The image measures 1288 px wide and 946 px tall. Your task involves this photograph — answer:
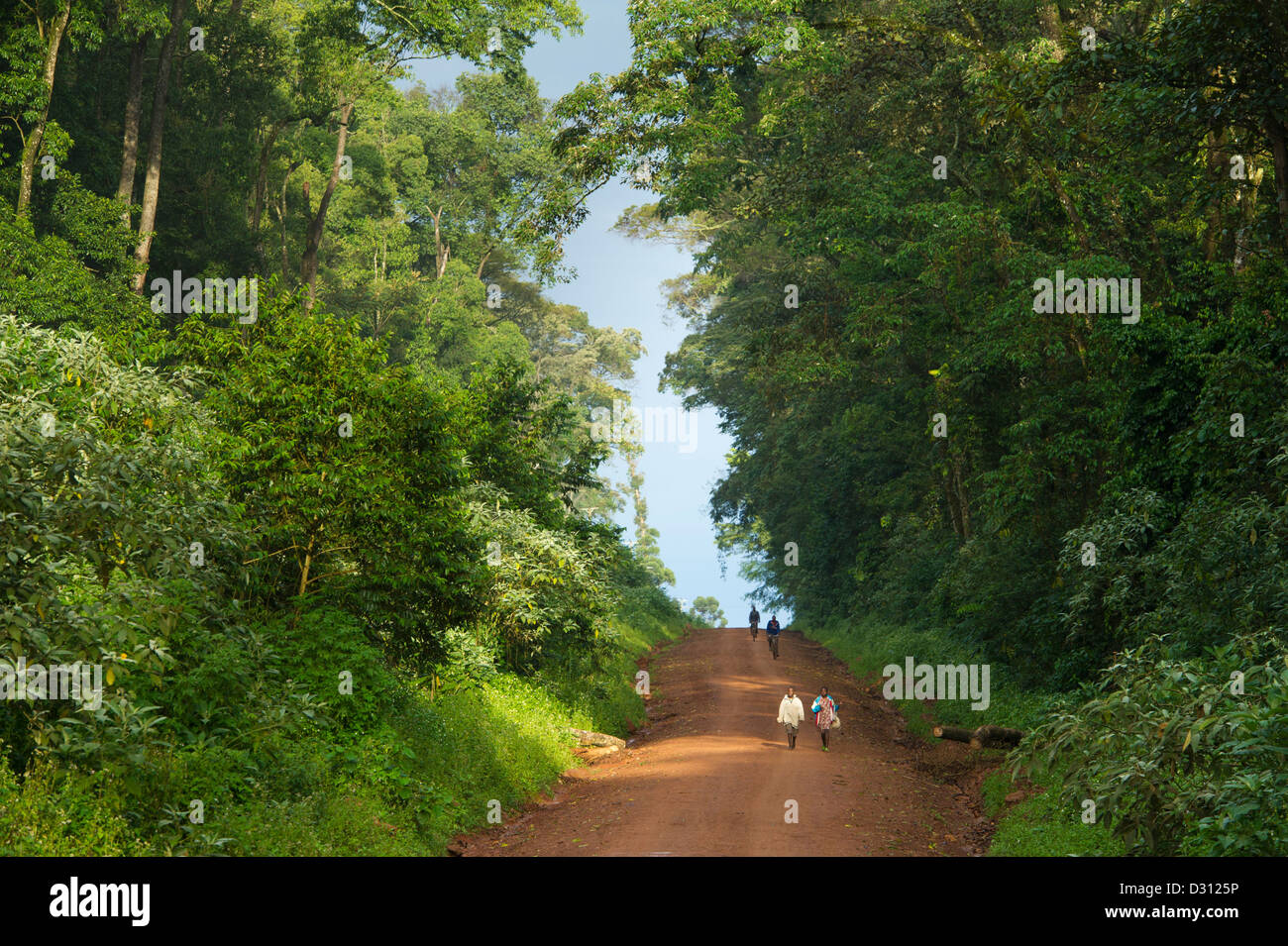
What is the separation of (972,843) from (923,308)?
16.1 meters

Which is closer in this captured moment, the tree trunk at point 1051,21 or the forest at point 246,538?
the forest at point 246,538

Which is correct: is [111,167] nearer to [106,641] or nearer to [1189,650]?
[106,641]

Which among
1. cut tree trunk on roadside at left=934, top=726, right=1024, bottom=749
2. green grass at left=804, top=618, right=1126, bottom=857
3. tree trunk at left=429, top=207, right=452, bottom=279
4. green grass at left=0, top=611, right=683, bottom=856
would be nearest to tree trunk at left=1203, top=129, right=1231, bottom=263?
green grass at left=804, top=618, right=1126, bottom=857

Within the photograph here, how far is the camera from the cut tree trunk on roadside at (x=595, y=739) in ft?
68.3

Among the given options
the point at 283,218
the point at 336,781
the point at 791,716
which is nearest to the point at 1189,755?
the point at 336,781

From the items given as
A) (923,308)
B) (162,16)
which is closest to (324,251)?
(162,16)

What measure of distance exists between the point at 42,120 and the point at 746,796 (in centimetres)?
2441

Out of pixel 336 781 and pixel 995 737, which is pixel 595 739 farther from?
pixel 336 781

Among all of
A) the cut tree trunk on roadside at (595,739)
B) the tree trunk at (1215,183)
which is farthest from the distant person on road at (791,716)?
the tree trunk at (1215,183)

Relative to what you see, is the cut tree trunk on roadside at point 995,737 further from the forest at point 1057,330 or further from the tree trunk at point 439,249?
the tree trunk at point 439,249

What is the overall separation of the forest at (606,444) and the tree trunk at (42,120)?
16 centimetres

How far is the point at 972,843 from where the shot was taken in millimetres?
13680

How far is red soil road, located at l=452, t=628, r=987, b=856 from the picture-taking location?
42.8 feet
